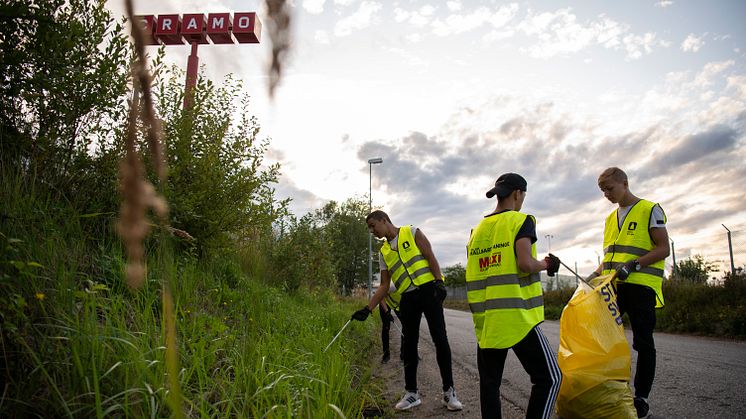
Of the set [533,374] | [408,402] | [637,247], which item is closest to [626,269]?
[637,247]

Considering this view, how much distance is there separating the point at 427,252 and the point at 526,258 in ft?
6.25

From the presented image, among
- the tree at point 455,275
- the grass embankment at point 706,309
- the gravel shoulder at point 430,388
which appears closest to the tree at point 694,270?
the grass embankment at point 706,309

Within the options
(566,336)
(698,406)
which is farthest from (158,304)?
(698,406)

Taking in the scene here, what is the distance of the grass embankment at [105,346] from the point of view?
218 cm

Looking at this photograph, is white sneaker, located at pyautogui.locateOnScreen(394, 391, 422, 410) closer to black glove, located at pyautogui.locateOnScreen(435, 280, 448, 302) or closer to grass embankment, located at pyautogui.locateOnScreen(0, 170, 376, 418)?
grass embankment, located at pyautogui.locateOnScreen(0, 170, 376, 418)

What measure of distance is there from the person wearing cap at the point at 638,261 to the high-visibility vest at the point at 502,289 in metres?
1.23

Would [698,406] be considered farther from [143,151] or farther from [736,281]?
[736,281]

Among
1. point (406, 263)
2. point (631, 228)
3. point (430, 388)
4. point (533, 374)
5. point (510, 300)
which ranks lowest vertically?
point (430, 388)

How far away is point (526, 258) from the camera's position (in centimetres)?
291

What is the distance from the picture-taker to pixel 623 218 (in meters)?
4.15

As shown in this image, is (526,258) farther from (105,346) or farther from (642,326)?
(105,346)

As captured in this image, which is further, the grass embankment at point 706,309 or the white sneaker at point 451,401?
the grass embankment at point 706,309

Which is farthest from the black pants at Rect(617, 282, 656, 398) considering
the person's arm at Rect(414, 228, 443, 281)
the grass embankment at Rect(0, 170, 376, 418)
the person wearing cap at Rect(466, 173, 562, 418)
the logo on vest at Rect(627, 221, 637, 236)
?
the grass embankment at Rect(0, 170, 376, 418)

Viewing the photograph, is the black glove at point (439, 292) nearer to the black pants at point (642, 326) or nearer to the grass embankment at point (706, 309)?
the black pants at point (642, 326)
